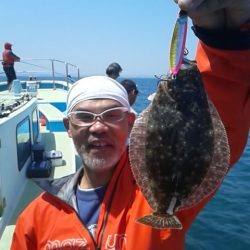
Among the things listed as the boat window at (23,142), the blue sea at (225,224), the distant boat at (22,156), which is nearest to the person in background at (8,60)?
the distant boat at (22,156)

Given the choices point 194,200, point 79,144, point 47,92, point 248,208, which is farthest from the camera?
point 47,92

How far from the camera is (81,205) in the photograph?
2494 mm

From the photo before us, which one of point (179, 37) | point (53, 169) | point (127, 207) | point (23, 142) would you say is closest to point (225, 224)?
point (53, 169)

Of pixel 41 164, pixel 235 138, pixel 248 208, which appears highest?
pixel 235 138

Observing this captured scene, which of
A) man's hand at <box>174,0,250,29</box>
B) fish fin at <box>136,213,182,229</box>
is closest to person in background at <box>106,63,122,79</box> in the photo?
man's hand at <box>174,0,250,29</box>

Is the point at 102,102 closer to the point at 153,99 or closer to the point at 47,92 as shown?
the point at 153,99

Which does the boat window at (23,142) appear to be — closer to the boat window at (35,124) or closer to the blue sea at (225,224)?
the boat window at (35,124)

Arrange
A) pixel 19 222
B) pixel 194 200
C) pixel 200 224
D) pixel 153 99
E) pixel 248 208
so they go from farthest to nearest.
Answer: pixel 248 208 → pixel 200 224 → pixel 19 222 → pixel 153 99 → pixel 194 200

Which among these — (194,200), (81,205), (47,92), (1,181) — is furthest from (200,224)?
(47,92)

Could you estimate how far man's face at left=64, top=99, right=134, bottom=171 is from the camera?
2328 mm

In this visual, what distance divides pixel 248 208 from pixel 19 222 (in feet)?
21.4

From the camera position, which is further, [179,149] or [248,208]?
[248,208]

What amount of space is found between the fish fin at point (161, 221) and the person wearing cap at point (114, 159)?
14 cm

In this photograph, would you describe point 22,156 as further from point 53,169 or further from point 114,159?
point 114,159
